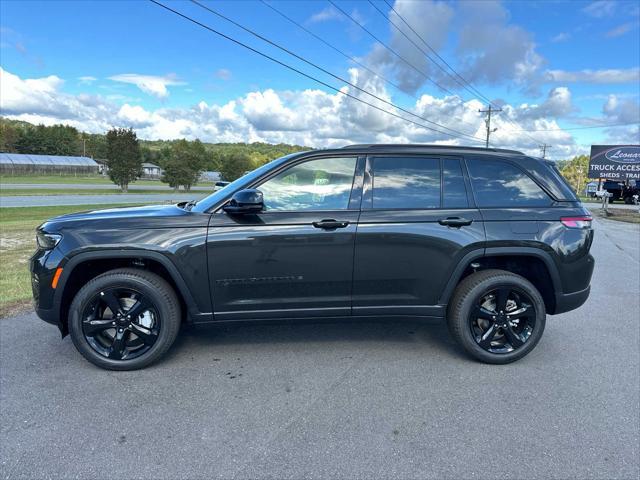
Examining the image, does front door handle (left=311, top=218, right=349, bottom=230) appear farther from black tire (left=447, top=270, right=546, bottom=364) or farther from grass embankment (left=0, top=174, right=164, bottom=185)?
grass embankment (left=0, top=174, right=164, bottom=185)

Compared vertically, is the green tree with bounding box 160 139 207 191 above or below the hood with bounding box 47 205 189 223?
above

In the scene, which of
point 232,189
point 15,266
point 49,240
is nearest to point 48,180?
point 15,266

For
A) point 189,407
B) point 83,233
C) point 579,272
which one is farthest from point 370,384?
point 83,233

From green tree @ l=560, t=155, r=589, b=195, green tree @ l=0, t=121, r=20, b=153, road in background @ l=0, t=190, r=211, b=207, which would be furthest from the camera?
green tree @ l=0, t=121, r=20, b=153

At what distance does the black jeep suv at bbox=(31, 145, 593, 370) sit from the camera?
3.38 metres

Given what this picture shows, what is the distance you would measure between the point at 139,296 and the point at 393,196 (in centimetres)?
225

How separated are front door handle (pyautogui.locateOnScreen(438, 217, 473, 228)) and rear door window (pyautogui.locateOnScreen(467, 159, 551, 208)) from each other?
9.8 inches

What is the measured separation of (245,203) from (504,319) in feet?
7.97

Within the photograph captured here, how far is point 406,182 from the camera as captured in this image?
366 cm

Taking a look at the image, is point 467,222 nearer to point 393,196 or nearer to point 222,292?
point 393,196

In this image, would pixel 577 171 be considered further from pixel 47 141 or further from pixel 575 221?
pixel 47 141

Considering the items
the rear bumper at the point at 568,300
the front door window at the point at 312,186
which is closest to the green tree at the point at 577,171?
the rear bumper at the point at 568,300

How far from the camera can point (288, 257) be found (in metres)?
3.42

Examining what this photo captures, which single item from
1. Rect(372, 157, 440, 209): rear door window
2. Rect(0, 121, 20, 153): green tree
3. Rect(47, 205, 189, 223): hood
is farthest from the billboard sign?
Rect(0, 121, 20, 153): green tree
